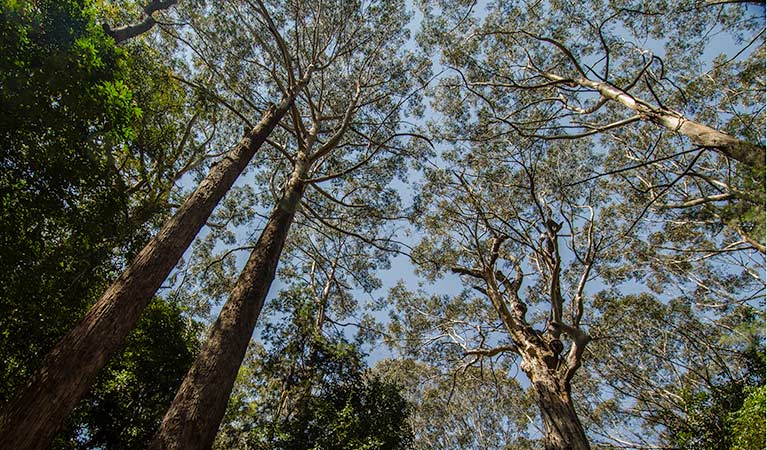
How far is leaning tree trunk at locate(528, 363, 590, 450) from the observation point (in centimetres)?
490

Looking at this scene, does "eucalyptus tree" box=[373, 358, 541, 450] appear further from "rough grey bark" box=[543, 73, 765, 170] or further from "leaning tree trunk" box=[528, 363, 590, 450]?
"rough grey bark" box=[543, 73, 765, 170]

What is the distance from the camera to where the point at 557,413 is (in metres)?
5.24

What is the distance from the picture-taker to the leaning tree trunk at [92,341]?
238cm

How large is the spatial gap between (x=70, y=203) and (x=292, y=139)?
7.24m

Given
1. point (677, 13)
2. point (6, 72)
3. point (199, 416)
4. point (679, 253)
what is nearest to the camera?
point (199, 416)

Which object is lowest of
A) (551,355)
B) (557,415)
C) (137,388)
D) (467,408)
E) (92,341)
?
(92,341)

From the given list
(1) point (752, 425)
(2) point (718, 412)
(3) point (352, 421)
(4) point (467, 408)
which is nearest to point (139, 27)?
(3) point (352, 421)

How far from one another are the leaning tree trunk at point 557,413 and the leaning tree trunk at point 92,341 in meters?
5.22

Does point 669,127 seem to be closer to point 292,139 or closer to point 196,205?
point 196,205

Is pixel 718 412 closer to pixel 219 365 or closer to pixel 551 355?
pixel 551 355

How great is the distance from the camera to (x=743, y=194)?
2840mm

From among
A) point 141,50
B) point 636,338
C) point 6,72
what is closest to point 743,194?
point 6,72

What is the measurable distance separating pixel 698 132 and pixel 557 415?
395 cm

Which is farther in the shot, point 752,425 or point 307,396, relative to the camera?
point 307,396
